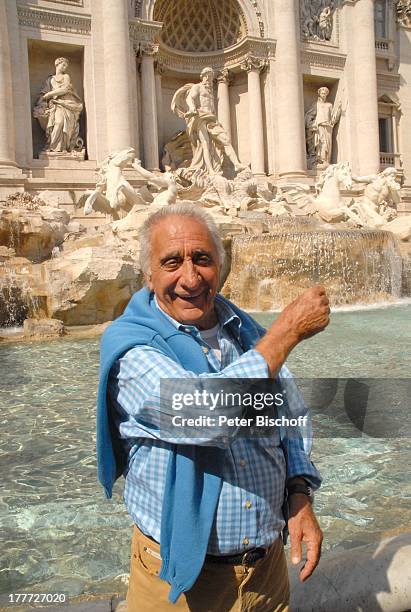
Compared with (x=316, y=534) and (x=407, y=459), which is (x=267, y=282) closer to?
(x=407, y=459)

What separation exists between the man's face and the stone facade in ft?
38.9

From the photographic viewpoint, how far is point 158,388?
1021 millimetres

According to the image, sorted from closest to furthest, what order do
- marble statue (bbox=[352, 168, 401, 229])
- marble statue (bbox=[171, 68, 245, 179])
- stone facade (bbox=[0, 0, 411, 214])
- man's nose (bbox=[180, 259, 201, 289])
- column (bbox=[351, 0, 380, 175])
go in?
man's nose (bbox=[180, 259, 201, 289]) < marble statue (bbox=[352, 168, 401, 229]) < stone facade (bbox=[0, 0, 411, 214]) < marble statue (bbox=[171, 68, 245, 179]) < column (bbox=[351, 0, 380, 175])

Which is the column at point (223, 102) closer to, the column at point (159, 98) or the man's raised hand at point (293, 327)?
the column at point (159, 98)

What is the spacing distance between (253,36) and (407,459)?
15.6 metres

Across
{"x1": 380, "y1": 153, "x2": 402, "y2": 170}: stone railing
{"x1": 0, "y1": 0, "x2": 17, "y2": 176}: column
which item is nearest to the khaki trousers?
{"x1": 0, "y1": 0, "x2": 17, "y2": 176}: column

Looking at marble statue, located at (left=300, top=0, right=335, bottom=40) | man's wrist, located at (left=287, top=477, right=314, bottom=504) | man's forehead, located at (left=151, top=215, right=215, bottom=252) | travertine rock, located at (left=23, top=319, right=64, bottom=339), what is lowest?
man's wrist, located at (left=287, top=477, right=314, bottom=504)

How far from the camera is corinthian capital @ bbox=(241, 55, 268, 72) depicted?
15914mm

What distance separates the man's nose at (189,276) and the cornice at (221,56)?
16.3m

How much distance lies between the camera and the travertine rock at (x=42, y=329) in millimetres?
6504

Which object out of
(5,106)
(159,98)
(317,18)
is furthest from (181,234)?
(317,18)

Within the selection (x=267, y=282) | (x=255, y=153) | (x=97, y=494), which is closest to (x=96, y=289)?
(x=267, y=282)

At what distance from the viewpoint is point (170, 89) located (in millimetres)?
16750

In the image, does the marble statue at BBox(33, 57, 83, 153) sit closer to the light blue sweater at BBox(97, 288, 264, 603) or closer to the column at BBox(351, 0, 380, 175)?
the column at BBox(351, 0, 380, 175)
